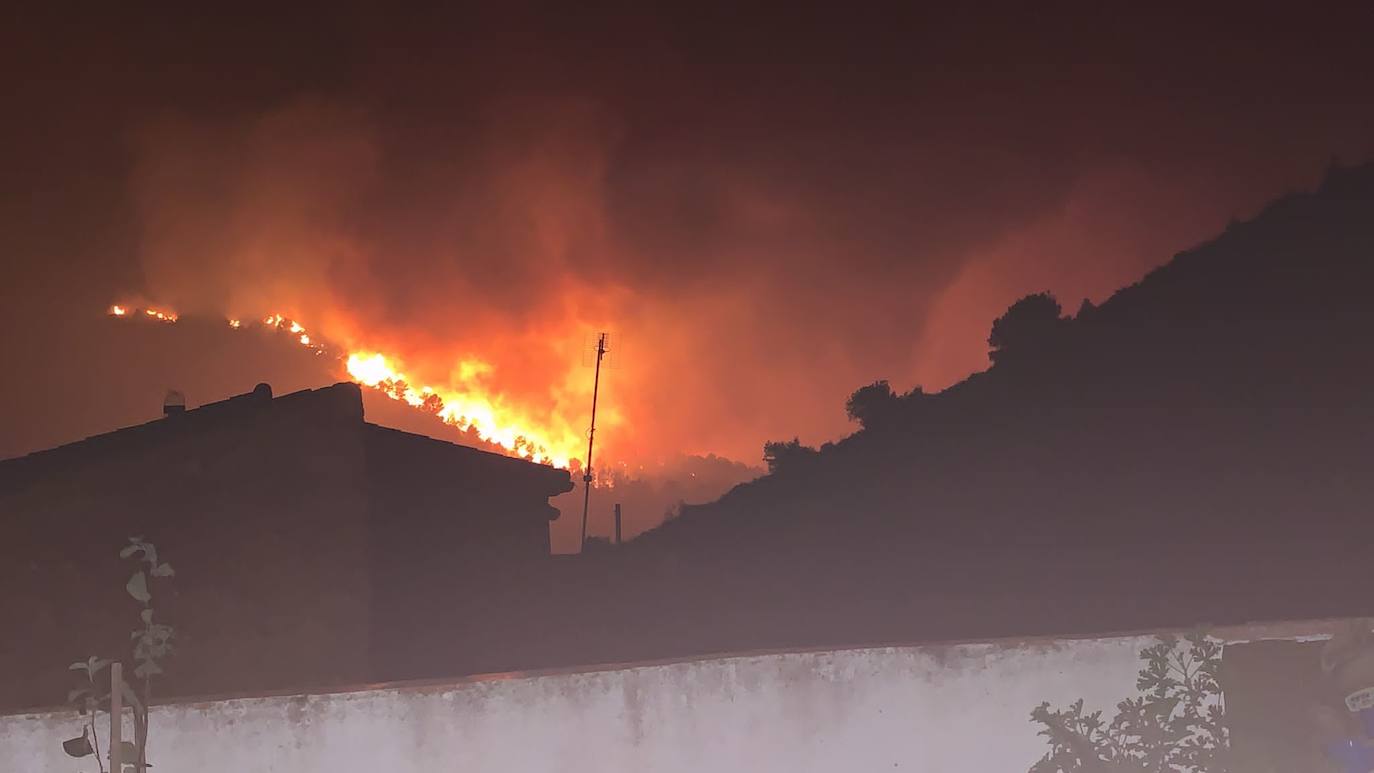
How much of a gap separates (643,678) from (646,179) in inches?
317

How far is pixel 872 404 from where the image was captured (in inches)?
627

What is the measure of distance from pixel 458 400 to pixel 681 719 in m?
9.45

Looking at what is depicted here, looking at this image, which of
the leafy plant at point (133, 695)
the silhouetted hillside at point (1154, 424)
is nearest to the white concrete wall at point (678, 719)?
the leafy plant at point (133, 695)

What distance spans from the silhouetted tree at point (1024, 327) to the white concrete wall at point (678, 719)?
9985mm

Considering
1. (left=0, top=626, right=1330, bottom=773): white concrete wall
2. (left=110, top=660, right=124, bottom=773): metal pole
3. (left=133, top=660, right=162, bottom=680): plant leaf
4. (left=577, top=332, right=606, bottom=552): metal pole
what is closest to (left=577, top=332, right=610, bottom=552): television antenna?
(left=577, top=332, right=606, bottom=552): metal pole

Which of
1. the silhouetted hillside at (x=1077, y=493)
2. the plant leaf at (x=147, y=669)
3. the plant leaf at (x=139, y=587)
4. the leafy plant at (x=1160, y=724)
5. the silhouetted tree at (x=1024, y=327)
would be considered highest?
the silhouetted tree at (x=1024, y=327)

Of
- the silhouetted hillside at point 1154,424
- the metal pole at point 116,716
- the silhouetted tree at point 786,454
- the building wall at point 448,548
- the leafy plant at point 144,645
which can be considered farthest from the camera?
the silhouetted tree at point 786,454

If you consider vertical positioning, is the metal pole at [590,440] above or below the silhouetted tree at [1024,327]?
below

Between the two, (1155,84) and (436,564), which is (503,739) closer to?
(436,564)

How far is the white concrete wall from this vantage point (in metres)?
4.79

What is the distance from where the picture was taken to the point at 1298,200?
14500 mm

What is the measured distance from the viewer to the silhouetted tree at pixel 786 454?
15953 mm

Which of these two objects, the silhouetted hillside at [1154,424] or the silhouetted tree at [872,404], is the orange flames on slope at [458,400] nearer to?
the silhouetted hillside at [1154,424]

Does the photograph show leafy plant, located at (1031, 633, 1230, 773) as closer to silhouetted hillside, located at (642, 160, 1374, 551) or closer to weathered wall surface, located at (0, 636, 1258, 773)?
weathered wall surface, located at (0, 636, 1258, 773)
